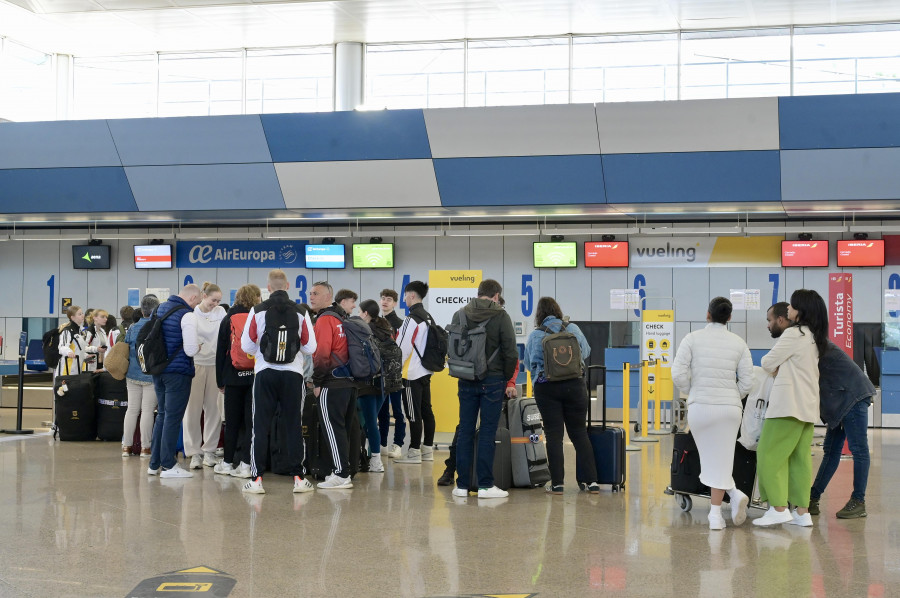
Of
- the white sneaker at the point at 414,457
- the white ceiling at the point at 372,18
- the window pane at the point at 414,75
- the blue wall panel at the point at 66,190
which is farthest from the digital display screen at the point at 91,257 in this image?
the white sneaker at the point at 414,457

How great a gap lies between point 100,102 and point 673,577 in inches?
545

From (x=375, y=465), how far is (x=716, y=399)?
135 inches

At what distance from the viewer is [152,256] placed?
15.6 metres

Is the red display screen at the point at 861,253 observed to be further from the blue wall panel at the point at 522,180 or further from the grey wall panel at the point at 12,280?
the grey wall panel at the point at 12,280

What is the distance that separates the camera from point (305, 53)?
589 inches

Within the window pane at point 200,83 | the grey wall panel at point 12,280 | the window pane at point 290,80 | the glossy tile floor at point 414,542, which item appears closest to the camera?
the glossy tile floor at point 414,542

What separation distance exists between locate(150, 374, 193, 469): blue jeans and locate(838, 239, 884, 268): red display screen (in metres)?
9.83

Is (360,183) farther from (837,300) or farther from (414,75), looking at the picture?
(837,300)

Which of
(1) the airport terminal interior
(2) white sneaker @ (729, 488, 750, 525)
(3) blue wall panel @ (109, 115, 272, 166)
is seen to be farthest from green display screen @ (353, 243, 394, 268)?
(2) white sneaker @ (729, 488, 750, 525)

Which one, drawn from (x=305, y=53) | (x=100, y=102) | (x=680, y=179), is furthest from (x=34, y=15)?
(x=680, y=179)

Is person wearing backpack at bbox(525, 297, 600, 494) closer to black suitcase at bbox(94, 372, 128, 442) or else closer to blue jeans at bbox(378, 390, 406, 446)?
blue jeans at bbox(378, 390, 406, 446)

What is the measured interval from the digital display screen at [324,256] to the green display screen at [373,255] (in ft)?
0.86

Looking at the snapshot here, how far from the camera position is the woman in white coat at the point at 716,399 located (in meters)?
5.82

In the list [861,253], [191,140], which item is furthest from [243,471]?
[861,253]
